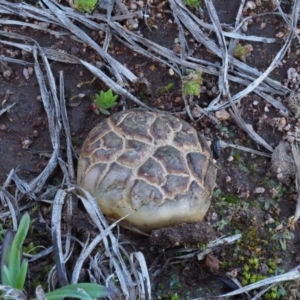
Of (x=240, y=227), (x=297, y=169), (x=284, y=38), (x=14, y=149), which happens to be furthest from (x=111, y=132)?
(x=284, y=38)

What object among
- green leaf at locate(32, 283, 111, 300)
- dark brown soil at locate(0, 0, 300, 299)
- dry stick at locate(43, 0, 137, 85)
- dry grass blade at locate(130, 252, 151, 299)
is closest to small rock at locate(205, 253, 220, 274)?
dark brown soil at locate(0, 0, 300, 299)

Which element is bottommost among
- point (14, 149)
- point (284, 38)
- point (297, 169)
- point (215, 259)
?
point (215, 259)

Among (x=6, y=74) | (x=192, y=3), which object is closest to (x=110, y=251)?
(x=6, y=74)

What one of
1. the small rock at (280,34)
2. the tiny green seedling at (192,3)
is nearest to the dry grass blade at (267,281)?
the small rock at (280,34)

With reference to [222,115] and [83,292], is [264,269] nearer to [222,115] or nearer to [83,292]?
[222,115]

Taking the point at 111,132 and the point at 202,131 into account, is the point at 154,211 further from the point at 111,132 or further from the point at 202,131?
the point at 202,131

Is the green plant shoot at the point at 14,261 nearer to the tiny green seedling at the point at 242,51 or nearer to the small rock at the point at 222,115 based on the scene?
the small rock at the point at 222,115
